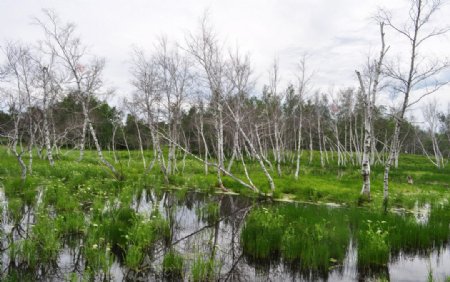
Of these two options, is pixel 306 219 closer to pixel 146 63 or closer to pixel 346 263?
pixel 346 263

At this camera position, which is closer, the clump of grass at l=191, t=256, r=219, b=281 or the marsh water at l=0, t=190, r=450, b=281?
the clump of grass at l=191, t=256, r=219, b=281

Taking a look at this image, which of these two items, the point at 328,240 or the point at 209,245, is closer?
the point at 328,240

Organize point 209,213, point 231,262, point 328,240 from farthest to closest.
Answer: point 209,213 → point 328,240 → point 231,262

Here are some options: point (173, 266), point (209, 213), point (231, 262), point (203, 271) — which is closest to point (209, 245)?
point (231, 262)

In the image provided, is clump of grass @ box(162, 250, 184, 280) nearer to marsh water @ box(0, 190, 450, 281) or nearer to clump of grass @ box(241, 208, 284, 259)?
marsh water @ box(0, 190, 450, 281)

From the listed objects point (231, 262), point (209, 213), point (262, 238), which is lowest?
point (231, 262)

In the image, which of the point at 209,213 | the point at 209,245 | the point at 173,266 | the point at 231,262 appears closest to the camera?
the point at 173,266

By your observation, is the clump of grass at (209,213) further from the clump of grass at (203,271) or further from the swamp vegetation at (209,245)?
the clump of grass at (203,271)

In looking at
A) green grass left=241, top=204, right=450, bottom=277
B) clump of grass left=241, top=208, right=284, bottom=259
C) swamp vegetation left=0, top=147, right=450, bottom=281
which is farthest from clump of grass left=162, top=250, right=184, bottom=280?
clump of grass left=241, top=208, right=284, bottom=259

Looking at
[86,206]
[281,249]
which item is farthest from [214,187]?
[281,249]

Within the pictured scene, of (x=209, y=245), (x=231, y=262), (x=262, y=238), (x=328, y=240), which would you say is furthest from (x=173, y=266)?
(x=328, y=240)

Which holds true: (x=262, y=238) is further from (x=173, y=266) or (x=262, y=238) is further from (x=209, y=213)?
(x=209, y=213)

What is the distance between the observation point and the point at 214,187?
19.7 meters

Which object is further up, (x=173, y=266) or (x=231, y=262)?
(x=173, y=266)
